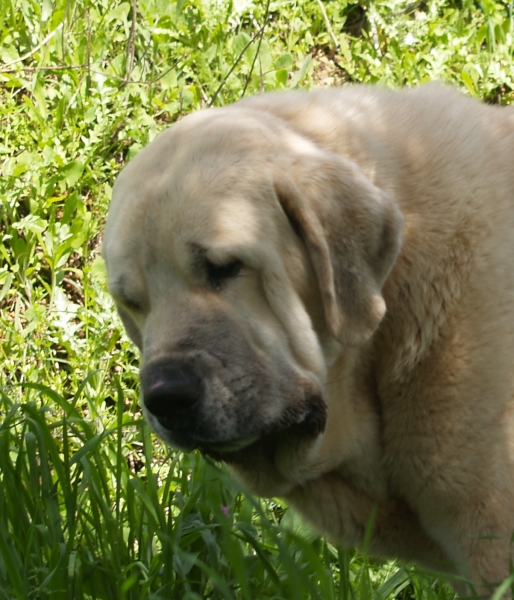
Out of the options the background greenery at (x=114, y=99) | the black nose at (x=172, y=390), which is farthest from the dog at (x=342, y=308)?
the background greenery at (x=114, y=99)

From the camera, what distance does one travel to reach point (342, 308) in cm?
280

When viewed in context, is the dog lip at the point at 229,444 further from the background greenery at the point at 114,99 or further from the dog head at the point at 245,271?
the background greenery at the point at 114,99

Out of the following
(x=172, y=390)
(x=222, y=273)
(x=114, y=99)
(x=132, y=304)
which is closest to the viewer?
(x=172, y=390)

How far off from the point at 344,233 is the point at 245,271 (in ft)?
1.08

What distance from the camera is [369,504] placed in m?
3.10

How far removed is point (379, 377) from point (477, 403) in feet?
1.15

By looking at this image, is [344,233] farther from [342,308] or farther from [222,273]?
→ [222,273]

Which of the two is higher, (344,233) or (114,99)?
(344,233)

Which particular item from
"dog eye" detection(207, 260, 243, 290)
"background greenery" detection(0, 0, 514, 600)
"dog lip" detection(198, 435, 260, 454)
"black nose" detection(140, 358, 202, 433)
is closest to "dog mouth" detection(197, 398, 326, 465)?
"dog lip" detection(198, 435, 260, 454)

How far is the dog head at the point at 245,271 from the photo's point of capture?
8.75ft

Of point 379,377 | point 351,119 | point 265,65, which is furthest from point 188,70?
point 379,377

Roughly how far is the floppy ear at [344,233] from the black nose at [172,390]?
496 millimetres

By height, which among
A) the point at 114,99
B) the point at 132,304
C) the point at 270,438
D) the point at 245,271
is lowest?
the point at 270,438

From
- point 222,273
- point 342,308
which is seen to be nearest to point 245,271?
point 222,273
